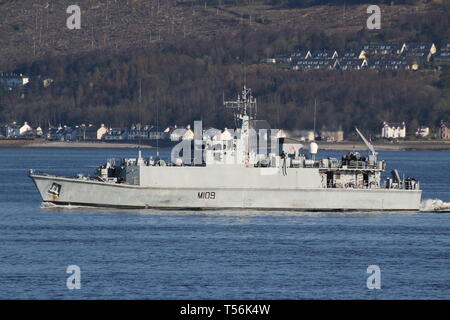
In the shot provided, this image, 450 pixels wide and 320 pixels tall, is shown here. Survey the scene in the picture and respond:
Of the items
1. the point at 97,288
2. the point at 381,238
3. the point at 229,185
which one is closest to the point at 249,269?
the point at 97,288

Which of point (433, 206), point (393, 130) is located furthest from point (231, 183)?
point (393, 130)

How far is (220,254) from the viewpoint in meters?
46.9

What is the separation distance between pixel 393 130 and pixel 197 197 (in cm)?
13277

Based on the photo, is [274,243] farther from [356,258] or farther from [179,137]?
[179,137]

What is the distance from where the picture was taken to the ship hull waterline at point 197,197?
193 feet

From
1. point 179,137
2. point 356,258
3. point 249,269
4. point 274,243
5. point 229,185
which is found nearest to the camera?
point 249,269

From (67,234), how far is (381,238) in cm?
1449

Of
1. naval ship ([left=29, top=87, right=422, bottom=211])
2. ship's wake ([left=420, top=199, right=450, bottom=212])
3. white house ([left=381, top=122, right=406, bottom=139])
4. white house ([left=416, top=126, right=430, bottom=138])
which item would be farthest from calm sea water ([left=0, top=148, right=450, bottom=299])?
white house ([left=416, top=126, right=430, bottom=138])

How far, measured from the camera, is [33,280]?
40469 mm

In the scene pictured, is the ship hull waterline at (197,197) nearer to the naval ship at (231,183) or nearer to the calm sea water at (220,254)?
the naval ship at (231,183)

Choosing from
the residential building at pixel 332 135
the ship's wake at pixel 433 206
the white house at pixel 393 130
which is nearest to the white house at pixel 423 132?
the white house at pixel 393 130

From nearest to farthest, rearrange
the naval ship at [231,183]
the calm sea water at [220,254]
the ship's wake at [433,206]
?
the calm sea water at [220,254], the naval ship at [231,183], the ship's wake at [433,206]

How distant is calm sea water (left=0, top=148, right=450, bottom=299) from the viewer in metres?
39.5

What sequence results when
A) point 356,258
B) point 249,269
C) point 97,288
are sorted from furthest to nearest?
point 356,258
point 249,269
point 97,288
